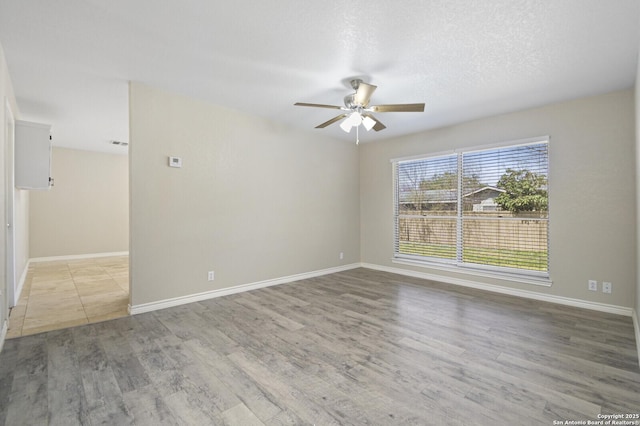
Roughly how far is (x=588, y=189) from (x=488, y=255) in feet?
4.82

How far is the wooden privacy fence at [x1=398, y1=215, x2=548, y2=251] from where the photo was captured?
4148 mm

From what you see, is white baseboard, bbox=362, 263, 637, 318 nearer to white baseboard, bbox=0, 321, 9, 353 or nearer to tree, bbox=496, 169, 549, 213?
tree, bbox=496, 169, 549, 213

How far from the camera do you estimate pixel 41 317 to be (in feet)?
10.8

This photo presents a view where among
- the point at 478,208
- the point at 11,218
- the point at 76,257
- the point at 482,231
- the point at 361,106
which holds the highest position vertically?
the point at 361,106

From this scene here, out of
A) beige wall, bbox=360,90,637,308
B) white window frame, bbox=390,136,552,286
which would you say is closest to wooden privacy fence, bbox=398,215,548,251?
white window frame, bbox=390,136,552,286

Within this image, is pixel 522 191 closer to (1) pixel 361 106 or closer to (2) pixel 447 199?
(2) pixel 447 199

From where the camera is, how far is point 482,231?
465 centimetres

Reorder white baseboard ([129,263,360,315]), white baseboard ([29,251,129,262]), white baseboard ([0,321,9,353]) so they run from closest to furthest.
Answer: white baseboard ([0,321,9,353])
white baseboard ([129,263,360,315])
white baseboard ([29,251,129,262])

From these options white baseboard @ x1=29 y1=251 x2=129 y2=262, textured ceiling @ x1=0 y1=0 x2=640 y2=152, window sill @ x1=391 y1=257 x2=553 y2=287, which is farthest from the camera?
white baseboard @ x1=29 y1=251 x2=129 y2=262

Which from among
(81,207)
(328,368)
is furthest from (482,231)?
(81,207)

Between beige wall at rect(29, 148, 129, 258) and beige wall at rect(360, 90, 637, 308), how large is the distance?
8.27m

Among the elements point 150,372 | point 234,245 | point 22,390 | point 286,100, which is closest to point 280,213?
point 234,245

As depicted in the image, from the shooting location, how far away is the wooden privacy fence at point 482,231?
415 centimetres

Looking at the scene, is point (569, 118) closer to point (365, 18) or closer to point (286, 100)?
point (365, 18)
